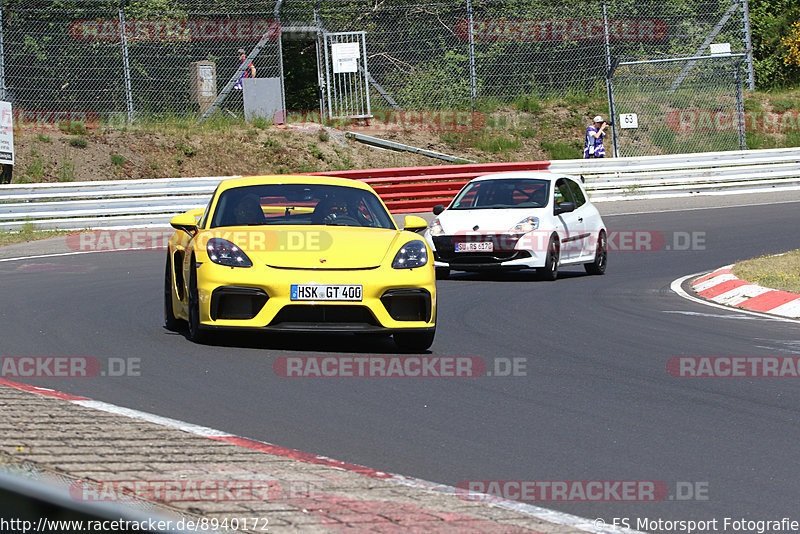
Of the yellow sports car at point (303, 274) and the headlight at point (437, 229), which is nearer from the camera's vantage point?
the yellow sports car at point (303, 274)

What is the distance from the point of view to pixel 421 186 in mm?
23641

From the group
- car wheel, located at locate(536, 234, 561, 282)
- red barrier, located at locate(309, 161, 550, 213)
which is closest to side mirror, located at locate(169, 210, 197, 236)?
car wheel, located at locate(536, 234, 561, 282)

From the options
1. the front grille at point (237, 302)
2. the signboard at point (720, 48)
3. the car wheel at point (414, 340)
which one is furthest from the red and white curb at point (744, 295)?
the signboard at point (720, 48)

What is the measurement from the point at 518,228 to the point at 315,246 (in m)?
6.43

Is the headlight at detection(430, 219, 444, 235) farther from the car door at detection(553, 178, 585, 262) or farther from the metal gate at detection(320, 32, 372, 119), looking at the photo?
the metal gate at detection(320, 32, 372, 119)

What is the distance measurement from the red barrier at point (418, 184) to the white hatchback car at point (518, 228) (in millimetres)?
7383

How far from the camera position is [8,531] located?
2789 mm

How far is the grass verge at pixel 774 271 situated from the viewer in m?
12.5

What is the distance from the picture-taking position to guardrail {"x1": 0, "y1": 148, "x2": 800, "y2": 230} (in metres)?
21.1

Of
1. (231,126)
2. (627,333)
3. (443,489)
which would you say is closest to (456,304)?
(627,333)

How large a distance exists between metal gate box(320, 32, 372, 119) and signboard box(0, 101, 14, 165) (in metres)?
7.67

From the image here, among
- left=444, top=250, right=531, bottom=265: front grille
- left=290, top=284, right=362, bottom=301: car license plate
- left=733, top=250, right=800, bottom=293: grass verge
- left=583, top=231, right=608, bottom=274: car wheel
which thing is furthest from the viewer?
left=583, top=231, right=608, bottom=274: car wheel

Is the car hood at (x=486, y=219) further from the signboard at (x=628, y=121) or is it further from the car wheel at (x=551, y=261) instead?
the signboard at (x=628, y=121)

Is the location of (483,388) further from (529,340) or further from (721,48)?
(721,48)
